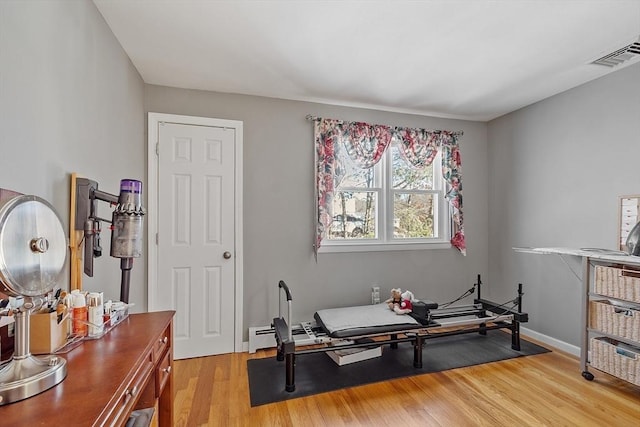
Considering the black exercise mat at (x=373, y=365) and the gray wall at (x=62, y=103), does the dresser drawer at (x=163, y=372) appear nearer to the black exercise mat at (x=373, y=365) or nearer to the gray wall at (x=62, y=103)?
the gray wall at (x=62, y=103)

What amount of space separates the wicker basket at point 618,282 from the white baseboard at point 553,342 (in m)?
0.83

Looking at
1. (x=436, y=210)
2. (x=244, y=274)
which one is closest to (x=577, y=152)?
(x=436, y=210)

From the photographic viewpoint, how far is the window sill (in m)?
3.20

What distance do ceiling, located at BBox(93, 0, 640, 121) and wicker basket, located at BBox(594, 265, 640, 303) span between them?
1.68 meters

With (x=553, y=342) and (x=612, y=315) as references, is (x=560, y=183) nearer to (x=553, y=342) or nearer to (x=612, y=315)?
(x=612, y=315)

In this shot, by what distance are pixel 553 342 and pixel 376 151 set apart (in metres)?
2.71

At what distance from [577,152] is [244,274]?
3484mm

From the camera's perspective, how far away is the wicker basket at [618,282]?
2.10 metres

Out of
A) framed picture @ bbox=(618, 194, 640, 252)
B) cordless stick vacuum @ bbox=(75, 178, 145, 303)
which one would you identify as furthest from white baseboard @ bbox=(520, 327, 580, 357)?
cordless stick vacuum @ bbox=(75, 178, 145, 303)

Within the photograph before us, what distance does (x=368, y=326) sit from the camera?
100 inches

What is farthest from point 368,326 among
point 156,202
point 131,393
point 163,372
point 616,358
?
point 156,202

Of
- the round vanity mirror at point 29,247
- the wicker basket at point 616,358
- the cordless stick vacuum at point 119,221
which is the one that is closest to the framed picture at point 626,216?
the wicker basket at point 616,358

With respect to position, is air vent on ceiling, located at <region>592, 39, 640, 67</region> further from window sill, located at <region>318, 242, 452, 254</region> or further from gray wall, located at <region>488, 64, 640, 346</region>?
window sill, located at <region>318, 242, 452, 254</region>

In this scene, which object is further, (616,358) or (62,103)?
(616,358)
